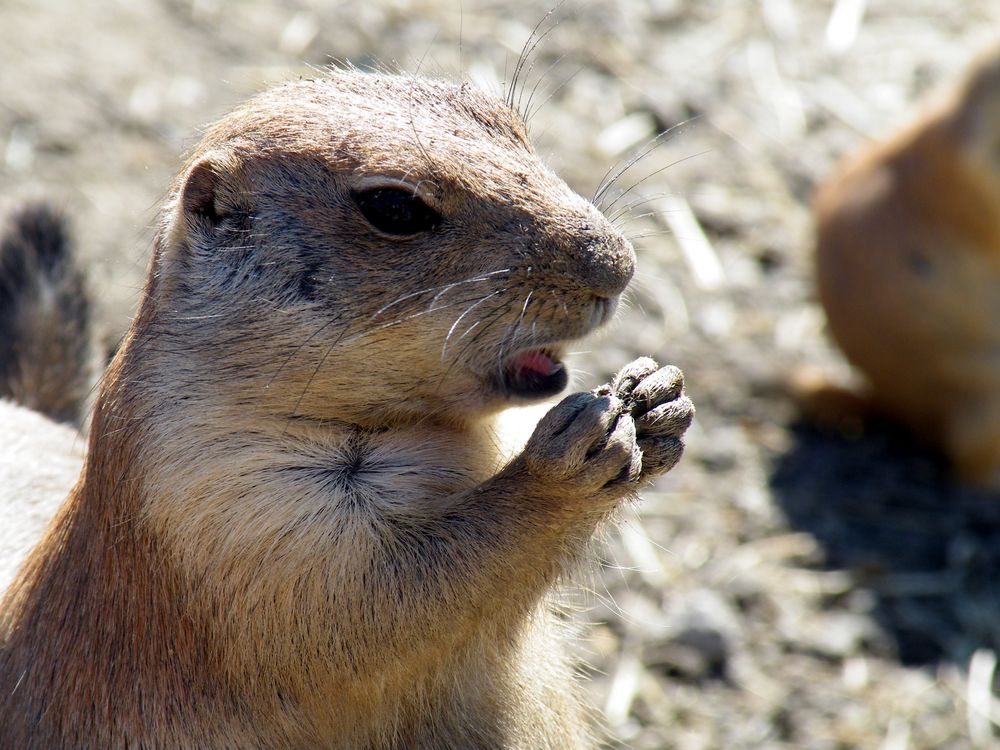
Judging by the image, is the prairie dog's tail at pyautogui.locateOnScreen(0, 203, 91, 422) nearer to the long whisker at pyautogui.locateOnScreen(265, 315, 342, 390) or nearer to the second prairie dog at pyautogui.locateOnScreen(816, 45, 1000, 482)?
the long whisker at pyautogui.locateOnScreen(265, 315, 342, 390)

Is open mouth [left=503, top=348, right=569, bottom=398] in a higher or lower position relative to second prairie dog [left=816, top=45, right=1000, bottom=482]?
higher

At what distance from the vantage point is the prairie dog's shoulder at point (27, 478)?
3.37 meters

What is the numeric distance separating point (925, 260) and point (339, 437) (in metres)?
4.61

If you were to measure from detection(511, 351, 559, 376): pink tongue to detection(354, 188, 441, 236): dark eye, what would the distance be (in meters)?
0.34

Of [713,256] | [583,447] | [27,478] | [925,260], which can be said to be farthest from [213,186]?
[925,260]

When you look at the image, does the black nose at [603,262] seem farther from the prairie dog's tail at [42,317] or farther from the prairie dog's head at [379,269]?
the prairie dog's tail at [42,317]

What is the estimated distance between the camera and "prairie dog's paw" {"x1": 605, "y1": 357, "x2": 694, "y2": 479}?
2668 millimetres

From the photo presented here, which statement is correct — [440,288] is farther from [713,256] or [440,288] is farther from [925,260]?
[925,260]

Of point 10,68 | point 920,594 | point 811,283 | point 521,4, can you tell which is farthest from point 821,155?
point 10,68

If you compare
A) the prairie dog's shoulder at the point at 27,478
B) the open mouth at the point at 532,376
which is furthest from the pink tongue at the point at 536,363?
the prairie dog's shoulder at the point at 27,478

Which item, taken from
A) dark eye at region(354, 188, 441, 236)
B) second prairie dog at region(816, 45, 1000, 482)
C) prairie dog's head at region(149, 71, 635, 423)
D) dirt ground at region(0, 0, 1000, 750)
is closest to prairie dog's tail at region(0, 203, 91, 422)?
dirt ground at region(0, 0, 1000, 750)

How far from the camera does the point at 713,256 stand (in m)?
6.26

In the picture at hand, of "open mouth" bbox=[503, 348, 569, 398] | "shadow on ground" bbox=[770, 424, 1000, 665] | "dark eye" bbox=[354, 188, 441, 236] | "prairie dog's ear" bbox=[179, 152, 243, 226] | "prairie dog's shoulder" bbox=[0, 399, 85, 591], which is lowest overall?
"shadow on ground" bbox=[770, 424, 1000, 665]

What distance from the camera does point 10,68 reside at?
6.05 m
